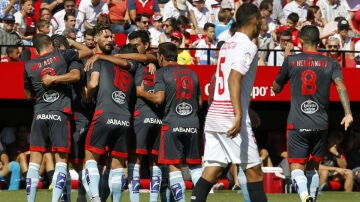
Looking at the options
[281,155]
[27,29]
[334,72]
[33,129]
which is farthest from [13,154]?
[334,72]

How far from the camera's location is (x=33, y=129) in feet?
42.7

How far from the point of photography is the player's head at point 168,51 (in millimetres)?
13305

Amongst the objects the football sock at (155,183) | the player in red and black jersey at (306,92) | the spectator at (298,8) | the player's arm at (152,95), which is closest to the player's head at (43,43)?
the player's arm at (152,95)

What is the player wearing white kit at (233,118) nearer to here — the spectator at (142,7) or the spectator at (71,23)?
the spectator at (71,23)

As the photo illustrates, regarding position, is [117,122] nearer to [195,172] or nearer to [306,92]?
[195,172]

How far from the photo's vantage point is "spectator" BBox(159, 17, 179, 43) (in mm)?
20469

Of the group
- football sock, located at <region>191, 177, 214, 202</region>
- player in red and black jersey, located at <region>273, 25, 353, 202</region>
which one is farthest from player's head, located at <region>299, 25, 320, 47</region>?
football sock, located at <region>191, 177, 214, 202</region>

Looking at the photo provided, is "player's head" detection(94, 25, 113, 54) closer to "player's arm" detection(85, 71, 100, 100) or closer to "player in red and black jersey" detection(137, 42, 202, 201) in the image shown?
"player's arm" detection(85, 71, 100, 100)

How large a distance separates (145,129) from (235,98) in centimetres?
389

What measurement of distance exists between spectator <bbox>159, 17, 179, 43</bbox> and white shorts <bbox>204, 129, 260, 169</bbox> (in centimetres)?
997

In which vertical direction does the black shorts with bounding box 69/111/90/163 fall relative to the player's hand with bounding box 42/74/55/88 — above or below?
below

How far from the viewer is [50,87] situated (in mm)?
12875

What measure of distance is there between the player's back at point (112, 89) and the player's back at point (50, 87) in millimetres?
417

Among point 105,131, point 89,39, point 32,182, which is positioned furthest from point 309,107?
point 32,182
